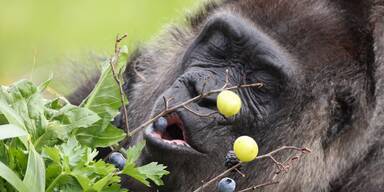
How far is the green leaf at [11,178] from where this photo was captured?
4406 mm

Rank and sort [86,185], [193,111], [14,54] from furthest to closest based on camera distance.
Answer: [14,54], [193,111], [86,185]

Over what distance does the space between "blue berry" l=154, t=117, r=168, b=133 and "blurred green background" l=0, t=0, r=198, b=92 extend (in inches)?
173

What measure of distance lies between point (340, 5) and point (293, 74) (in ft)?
1.44

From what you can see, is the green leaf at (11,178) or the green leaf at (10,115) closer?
the green leaf at (11,178)

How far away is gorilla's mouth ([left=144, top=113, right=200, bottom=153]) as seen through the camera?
196 inches

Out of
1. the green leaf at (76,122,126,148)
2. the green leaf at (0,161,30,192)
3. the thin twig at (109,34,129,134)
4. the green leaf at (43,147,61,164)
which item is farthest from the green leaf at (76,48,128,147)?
the green leaf at (0,161,30,192)

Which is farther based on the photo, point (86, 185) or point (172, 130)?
point (172, 130)

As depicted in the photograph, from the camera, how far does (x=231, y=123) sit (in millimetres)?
5211

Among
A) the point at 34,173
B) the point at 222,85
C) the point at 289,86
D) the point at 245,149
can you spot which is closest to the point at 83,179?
the point at 34,173

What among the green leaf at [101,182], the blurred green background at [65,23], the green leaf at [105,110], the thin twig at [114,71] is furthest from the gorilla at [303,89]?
the blurred green background at [65,23]

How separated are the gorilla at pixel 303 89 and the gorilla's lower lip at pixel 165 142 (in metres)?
0.14

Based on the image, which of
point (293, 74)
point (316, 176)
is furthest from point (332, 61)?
point (316, 176)

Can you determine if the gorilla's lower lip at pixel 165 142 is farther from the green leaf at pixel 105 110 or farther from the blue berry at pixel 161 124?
the green leaf at pixel 105 110

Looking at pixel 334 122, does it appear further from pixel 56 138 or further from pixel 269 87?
pixel 56 138
